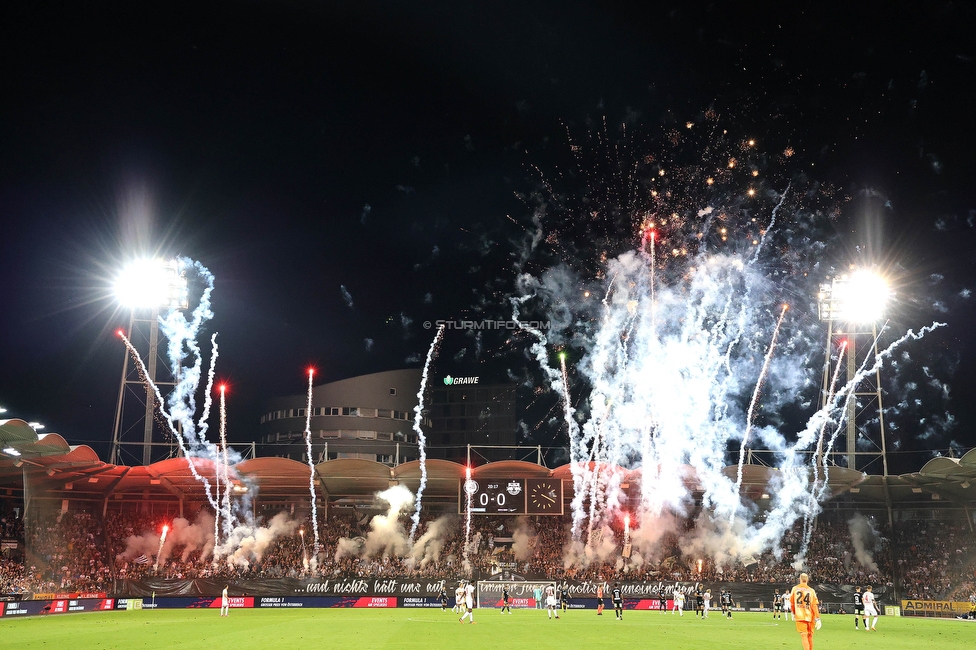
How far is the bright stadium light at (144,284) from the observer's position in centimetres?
5572

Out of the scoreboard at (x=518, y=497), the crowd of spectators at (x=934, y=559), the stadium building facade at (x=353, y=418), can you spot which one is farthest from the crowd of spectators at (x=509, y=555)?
the stadium building facade at (x=353, y=418)

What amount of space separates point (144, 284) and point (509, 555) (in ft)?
101

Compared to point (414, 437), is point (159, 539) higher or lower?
lower

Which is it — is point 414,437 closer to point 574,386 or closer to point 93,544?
point 574,386

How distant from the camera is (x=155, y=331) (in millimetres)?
56125

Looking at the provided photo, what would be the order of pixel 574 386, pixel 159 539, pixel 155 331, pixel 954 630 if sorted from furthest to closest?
1. pixel 574 386
2. pixel 159 539
3. pixel 155 331
4. pixel 954 630

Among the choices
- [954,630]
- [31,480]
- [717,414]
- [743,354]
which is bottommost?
[954,630]

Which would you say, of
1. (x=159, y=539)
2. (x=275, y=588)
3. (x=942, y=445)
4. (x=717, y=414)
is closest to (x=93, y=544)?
(x=159, y=539)

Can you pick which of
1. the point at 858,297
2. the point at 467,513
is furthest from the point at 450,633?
the point at 858,297

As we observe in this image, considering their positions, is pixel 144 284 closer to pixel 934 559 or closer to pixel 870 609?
pixel 870 609

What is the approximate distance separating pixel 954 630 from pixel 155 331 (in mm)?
47013

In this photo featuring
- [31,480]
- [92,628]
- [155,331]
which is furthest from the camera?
[155,331]

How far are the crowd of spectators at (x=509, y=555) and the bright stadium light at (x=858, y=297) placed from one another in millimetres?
14181

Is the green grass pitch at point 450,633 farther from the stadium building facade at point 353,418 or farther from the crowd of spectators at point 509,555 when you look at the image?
the stadium building facade at point 353,418
